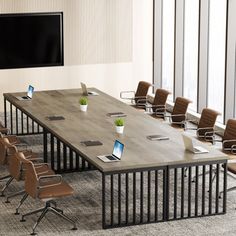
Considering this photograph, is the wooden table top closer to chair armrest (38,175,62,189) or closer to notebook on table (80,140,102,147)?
notebook on table (80,140,102,147)

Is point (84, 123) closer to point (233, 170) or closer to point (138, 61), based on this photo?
point (233, 170)

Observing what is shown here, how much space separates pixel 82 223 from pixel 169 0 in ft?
25.2

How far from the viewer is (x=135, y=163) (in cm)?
932

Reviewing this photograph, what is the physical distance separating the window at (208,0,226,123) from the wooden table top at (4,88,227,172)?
2082 millimetres

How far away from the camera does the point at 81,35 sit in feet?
53.8

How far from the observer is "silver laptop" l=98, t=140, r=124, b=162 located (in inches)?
373

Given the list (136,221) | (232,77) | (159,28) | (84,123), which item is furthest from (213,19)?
(136,221)

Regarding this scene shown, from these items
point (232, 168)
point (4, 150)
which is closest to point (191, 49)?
point (232, 168)

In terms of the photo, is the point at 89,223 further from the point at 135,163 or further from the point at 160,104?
the point at 160,104

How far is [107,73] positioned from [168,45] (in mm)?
1431

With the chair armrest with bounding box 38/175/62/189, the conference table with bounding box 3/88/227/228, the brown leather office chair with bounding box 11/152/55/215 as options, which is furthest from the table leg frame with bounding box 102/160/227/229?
the brown leather office chair with bounding box 11/152/55/215

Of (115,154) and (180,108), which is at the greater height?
(180,108)

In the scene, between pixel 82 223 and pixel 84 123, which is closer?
pixel 82 223

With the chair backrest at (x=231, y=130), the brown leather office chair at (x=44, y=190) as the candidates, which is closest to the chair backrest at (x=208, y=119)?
the chair backrest at (x=231, y=130)
